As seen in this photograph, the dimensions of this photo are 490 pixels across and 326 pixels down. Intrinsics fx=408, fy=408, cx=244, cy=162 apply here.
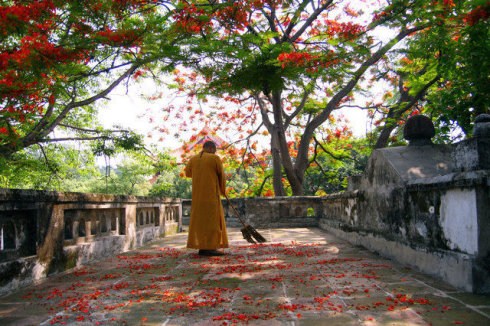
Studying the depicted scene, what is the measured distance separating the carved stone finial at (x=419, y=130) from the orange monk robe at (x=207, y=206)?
9.13 feet

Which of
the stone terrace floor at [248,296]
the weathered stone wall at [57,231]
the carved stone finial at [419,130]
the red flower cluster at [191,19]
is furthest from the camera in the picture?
the red flower cluster at [191,19]

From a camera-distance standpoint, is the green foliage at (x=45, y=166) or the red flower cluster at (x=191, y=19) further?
the green foliage at (x=45, y=166)

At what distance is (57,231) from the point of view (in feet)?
15.2

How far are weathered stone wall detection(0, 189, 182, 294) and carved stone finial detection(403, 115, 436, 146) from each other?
14.2 feet

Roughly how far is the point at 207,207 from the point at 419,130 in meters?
3.17

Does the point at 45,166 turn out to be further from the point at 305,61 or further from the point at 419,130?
the point at 419,130

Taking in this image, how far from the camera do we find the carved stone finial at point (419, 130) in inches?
207

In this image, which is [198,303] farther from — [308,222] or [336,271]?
[308,222]

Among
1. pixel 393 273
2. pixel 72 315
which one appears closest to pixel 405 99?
pixel 393 273

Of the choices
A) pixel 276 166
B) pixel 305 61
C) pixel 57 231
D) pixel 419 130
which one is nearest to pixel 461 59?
pixel 419 130

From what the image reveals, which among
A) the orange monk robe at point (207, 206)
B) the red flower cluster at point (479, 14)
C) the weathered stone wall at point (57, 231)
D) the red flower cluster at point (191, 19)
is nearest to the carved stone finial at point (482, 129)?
the red flower cluster at point (479, 14)

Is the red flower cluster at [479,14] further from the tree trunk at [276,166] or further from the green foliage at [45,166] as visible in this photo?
the green foliage at [45,166]

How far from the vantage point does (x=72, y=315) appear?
9.69 ft

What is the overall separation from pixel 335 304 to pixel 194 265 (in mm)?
2542
